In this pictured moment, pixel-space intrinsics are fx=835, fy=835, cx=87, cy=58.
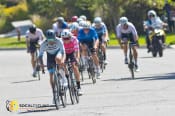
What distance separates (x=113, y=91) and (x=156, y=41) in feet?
44.4

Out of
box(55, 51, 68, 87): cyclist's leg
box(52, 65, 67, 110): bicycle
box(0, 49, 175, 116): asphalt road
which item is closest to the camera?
box(0, 49, 175, 116): asphalt road

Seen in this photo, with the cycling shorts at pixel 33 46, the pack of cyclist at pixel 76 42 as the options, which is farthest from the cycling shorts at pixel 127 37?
the cycling shorts at pixel 33 46

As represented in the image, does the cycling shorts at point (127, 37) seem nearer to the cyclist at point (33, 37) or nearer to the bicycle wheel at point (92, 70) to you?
the bicycle wheel at point (92, 70)

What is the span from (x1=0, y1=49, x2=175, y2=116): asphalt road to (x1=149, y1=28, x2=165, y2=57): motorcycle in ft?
1.48

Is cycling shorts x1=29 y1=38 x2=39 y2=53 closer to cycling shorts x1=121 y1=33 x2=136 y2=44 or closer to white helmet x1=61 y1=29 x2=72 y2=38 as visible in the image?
cycling shorts x1=121 y1=33 x2=136 y2=44

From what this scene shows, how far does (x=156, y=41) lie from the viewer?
3403cm

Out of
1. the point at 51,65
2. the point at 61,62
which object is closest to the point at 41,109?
the point at 51,65

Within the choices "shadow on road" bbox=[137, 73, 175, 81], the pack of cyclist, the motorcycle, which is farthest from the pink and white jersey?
the motorcycle

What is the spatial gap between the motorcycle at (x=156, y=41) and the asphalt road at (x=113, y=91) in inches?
17.8

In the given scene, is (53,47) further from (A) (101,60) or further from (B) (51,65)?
(A) (101,60)

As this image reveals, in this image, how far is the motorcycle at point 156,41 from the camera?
33.7 metres

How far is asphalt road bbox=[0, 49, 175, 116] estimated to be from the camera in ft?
54.7

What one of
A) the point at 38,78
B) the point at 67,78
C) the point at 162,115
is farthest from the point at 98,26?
the point at 162,115

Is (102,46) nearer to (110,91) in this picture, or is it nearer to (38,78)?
(38,78)
